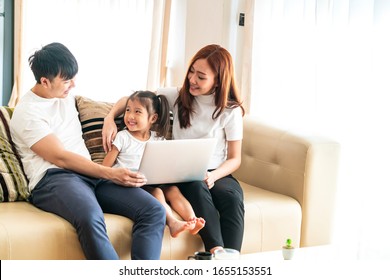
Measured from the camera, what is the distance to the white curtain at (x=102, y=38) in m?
5.12

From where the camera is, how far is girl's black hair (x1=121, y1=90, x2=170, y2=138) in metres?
3.16

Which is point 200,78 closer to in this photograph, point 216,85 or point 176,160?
point 216,85

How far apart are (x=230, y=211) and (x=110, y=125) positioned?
2.05 ft

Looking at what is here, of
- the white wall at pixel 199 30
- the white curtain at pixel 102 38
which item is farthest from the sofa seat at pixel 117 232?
the white curtain at pixel 102 38

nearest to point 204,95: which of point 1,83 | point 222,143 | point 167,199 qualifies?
point 222,143

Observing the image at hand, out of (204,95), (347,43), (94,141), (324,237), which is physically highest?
(347,43)

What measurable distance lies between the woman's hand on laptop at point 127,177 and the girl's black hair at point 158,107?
0.36 m

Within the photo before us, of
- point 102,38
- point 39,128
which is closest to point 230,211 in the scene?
point 39,128

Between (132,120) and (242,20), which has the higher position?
(242,20)

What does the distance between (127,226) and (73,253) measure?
0.23 m

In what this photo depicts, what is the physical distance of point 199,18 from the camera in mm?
4781

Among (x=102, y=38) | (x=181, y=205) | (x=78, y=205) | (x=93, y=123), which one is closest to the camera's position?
(x=78, y=205)

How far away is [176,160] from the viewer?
293cm

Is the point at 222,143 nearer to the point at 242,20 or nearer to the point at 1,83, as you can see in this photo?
the point at 242,20
